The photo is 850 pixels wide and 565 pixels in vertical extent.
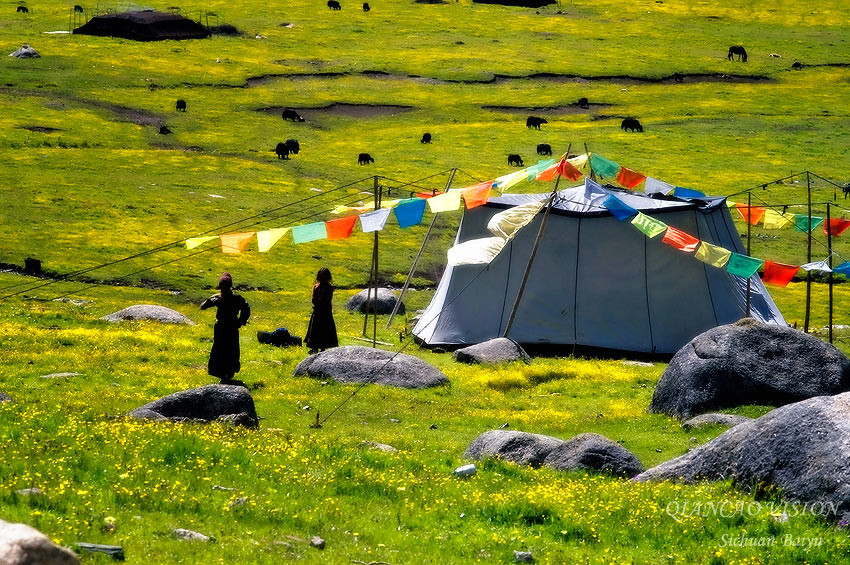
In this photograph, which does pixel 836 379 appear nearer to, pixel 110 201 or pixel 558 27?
pixel 110 201

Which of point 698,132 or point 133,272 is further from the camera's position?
point 698,132

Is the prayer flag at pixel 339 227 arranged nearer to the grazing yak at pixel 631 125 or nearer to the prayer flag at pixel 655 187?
the prayer flag at pixel 655 187

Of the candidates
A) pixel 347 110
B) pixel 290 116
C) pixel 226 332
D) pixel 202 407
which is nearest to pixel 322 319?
pixel 226 332

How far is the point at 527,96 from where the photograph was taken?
87750 millimetres

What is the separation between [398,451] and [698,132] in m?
64.2

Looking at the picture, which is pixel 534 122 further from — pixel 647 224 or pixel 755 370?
pixel 755 370

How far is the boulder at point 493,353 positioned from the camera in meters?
26.3

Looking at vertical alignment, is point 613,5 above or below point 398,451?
above

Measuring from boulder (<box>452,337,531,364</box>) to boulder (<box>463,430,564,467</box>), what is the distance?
10.2 m

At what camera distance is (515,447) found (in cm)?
1571

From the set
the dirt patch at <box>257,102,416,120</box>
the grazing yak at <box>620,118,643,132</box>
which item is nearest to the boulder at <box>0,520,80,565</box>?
the grazing yak at <box>620,118,643,132</box>

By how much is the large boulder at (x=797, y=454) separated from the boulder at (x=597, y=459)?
1.05 meters

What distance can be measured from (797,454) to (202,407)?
7996 mm

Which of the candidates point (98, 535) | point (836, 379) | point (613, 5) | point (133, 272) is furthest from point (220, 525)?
point (613, 5)
